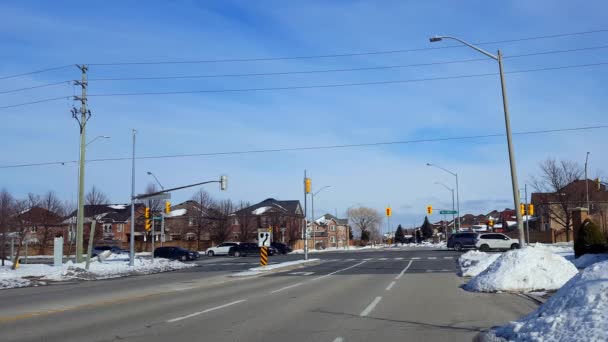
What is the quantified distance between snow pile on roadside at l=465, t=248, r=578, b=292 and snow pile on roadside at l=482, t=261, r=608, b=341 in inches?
348

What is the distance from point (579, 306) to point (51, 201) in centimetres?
7722

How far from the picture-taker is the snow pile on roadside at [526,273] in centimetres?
1784

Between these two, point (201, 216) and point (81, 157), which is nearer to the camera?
point (81, 157)

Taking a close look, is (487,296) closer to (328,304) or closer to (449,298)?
(449,298)

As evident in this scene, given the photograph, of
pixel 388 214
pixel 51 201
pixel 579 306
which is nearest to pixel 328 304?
pixel 579 306

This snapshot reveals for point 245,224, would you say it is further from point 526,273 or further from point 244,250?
point 526,273

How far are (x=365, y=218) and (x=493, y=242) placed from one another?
114936 mm

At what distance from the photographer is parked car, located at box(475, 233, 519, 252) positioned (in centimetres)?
5350

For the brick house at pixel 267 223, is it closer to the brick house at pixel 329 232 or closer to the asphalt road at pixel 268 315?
the brick house at pixel 329 232

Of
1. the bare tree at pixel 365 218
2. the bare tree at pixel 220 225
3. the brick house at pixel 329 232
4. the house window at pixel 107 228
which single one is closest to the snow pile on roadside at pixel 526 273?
the bare tree at pixel 220 225

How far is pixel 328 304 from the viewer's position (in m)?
15.7

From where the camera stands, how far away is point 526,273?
18.2 meters

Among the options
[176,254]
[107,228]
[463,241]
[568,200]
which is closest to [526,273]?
[463,241]

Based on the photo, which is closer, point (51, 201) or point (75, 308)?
point (75, 308)
